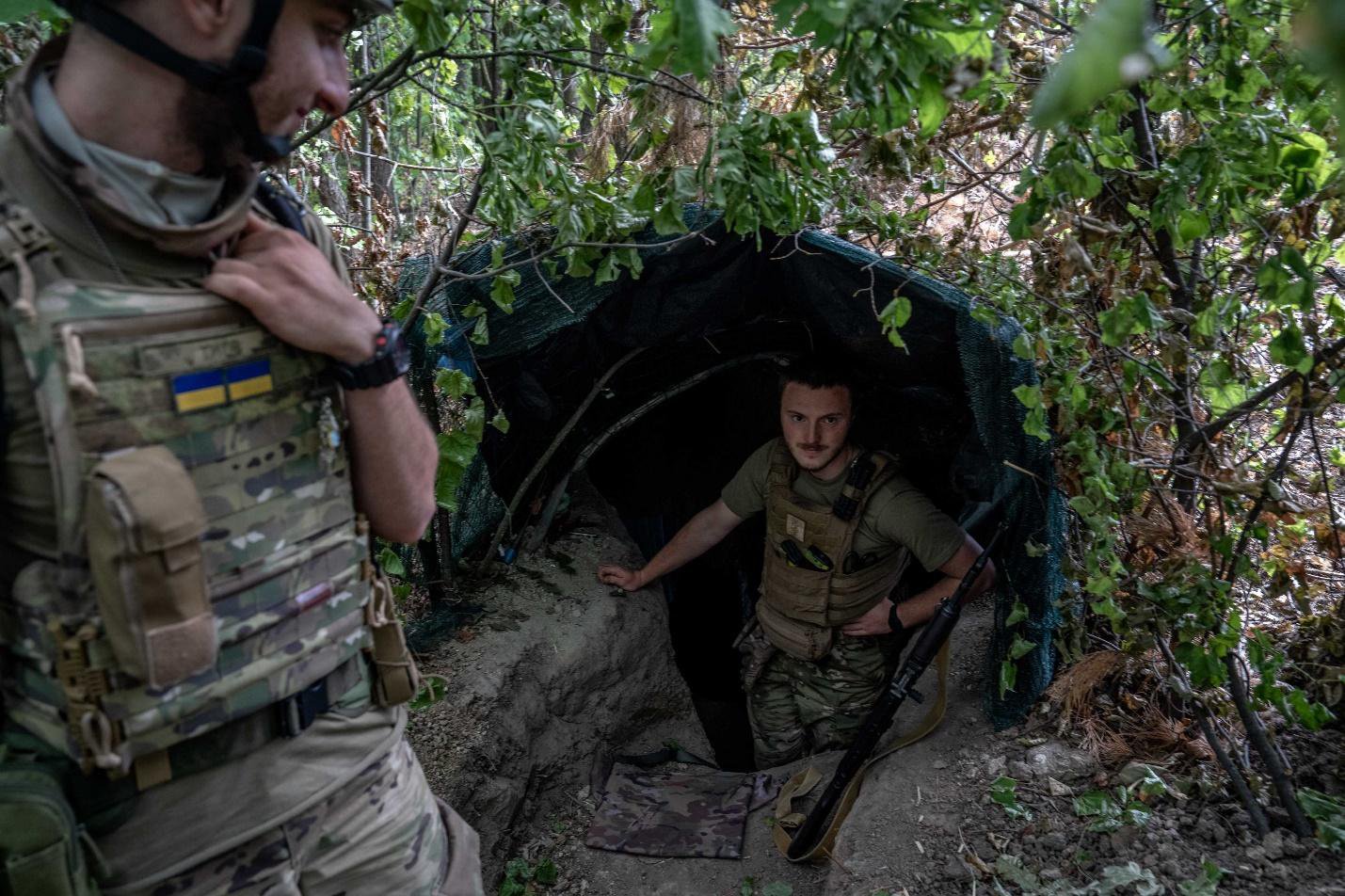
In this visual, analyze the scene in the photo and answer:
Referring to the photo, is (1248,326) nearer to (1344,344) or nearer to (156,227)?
(1344,344)

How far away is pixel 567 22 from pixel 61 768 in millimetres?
2218

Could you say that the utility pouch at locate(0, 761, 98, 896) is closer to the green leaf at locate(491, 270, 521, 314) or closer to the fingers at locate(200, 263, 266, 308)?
the fingers at locate(200, 263, 266, 308)

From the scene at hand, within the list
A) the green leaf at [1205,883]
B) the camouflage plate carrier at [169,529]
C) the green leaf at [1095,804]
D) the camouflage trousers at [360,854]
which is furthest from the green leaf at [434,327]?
the green leaf at [1205,883]

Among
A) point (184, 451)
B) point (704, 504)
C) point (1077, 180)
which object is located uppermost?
point (1077, 180)

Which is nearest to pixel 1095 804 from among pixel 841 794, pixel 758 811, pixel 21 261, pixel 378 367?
pixel 841 794

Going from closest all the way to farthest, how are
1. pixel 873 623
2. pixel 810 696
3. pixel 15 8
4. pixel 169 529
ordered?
pixel 169 529, pixel 15 8, pixel 873 623, pixel 810 696

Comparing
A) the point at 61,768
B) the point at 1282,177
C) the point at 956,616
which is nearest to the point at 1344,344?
the point at 1282,177

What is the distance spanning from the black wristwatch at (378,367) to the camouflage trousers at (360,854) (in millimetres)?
702

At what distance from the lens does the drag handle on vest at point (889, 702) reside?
3434mm

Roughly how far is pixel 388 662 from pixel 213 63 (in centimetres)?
104

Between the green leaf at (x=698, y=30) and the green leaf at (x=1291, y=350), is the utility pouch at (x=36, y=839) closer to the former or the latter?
the green leaf at (x=698, y=30)

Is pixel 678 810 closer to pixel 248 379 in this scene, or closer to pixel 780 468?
pixel 780 468

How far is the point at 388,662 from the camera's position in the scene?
5.87ft

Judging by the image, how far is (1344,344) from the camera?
90.9 inches
